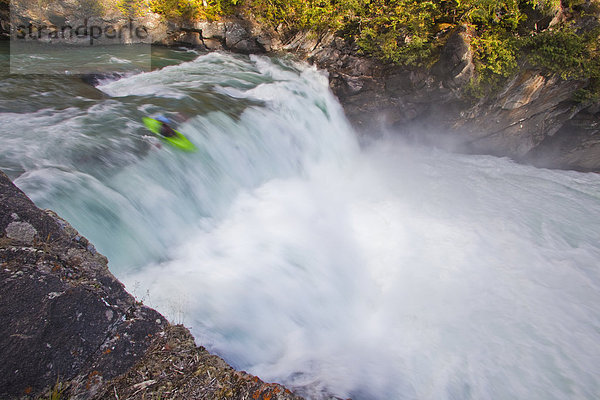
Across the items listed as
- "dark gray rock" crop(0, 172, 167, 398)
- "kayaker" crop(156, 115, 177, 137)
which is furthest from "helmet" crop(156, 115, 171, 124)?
"dark gray rock" crop(0, 172, 167, 398)

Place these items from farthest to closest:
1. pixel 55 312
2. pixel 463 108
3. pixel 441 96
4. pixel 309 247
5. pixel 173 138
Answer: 1. pixel 463 108
2. pixel 441 96
3. pixel 173 138
4. pixel 309 247
5. pixel 55 312

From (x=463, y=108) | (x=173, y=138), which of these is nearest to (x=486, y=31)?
(x=463, y=108)

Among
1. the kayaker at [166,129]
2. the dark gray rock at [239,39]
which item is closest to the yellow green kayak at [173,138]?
the kayaker at [166,129]

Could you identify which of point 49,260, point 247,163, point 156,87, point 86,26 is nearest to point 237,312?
point 49,260

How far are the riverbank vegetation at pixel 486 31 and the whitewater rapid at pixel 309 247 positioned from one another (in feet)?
8.10

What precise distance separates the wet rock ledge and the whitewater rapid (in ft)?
3.08

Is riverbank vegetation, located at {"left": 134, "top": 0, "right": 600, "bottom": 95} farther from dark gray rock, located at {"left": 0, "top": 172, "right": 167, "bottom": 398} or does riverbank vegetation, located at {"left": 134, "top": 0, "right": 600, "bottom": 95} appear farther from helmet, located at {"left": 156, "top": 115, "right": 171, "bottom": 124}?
dark gray rock, located at {"left": 0, "top": 172, "right": 167, "bottom": 398}

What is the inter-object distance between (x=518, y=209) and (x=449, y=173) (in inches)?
75.0

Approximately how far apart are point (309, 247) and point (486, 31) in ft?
20.4

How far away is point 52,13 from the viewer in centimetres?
913

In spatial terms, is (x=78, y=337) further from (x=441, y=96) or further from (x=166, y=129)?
(x=441, y=96)

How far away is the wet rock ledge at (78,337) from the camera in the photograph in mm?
1556

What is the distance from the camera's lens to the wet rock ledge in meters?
1.56

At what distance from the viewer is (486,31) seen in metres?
7.16
